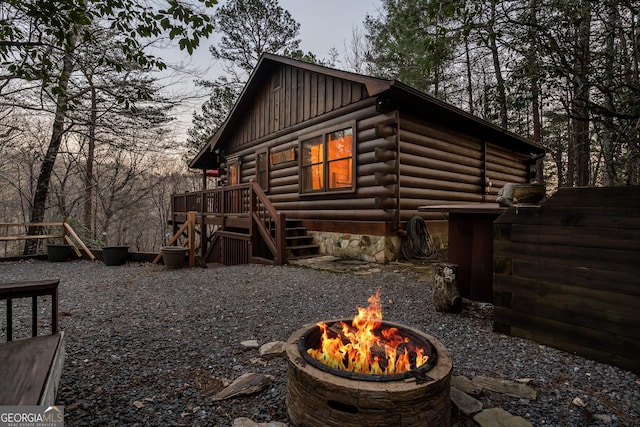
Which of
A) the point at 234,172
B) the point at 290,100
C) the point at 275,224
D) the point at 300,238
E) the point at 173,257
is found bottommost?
the point at 173,257

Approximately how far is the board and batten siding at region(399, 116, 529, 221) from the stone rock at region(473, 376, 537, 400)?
15.8ft

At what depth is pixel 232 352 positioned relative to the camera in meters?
2.65

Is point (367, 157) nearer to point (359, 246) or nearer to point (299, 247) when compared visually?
point (359, 246)

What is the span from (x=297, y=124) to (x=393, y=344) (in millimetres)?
7789

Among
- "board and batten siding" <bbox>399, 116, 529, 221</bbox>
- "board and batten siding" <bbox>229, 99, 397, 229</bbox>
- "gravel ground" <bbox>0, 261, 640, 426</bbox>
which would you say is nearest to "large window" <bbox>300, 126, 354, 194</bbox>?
"board and batten siding" <bbox>229, 99, 397, 229</bbox>

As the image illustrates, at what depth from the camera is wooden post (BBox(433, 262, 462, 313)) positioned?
3.51 metres

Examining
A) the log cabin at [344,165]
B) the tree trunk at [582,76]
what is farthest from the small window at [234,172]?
the tree trunk at [582,76]

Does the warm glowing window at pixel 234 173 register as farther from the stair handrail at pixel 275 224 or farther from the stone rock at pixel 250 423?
the stone rock at pixel 250 423

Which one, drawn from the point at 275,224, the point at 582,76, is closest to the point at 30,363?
the point at 275,224

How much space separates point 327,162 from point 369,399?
6.75 m

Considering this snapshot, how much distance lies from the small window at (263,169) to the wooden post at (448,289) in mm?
7348

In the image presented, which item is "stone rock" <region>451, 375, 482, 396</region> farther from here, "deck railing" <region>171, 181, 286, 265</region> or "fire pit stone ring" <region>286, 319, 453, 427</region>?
"deck railing" <region>171, 181, 286, 265</region>

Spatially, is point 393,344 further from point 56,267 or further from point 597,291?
point 56,267

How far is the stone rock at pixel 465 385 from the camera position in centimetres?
198
